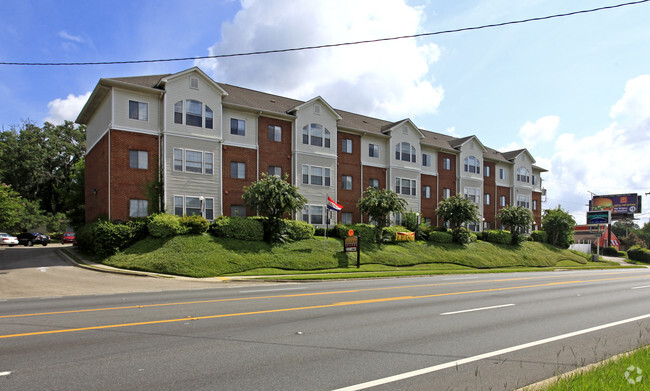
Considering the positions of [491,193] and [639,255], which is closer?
[491,193]

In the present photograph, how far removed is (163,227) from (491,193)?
135 ft

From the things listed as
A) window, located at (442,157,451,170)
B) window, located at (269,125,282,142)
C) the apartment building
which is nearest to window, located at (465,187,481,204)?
the apartment building

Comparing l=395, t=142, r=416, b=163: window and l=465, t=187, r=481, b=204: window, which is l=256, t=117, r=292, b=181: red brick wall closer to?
l=395, t=142, r=416, b=163: window

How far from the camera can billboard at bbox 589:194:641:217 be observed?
8319 cm

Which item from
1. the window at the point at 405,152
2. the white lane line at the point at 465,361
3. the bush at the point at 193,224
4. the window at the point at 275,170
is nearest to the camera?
the white lane line at the point at 465,361

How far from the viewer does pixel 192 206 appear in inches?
1145

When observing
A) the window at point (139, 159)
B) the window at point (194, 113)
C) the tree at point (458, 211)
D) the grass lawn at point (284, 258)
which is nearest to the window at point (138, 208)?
the window at point (139, 159)

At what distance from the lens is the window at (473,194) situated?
48.6 meters

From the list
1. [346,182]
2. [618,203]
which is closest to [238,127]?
[346,182]

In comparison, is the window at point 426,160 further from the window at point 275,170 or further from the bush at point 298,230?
the bush at point 298,230

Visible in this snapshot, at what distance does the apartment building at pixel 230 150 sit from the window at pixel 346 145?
0.36ft

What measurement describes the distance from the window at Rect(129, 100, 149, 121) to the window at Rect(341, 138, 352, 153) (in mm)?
16908

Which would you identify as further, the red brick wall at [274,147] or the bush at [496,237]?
the bush at [496,237]

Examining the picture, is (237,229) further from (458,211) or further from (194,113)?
(458,211)
